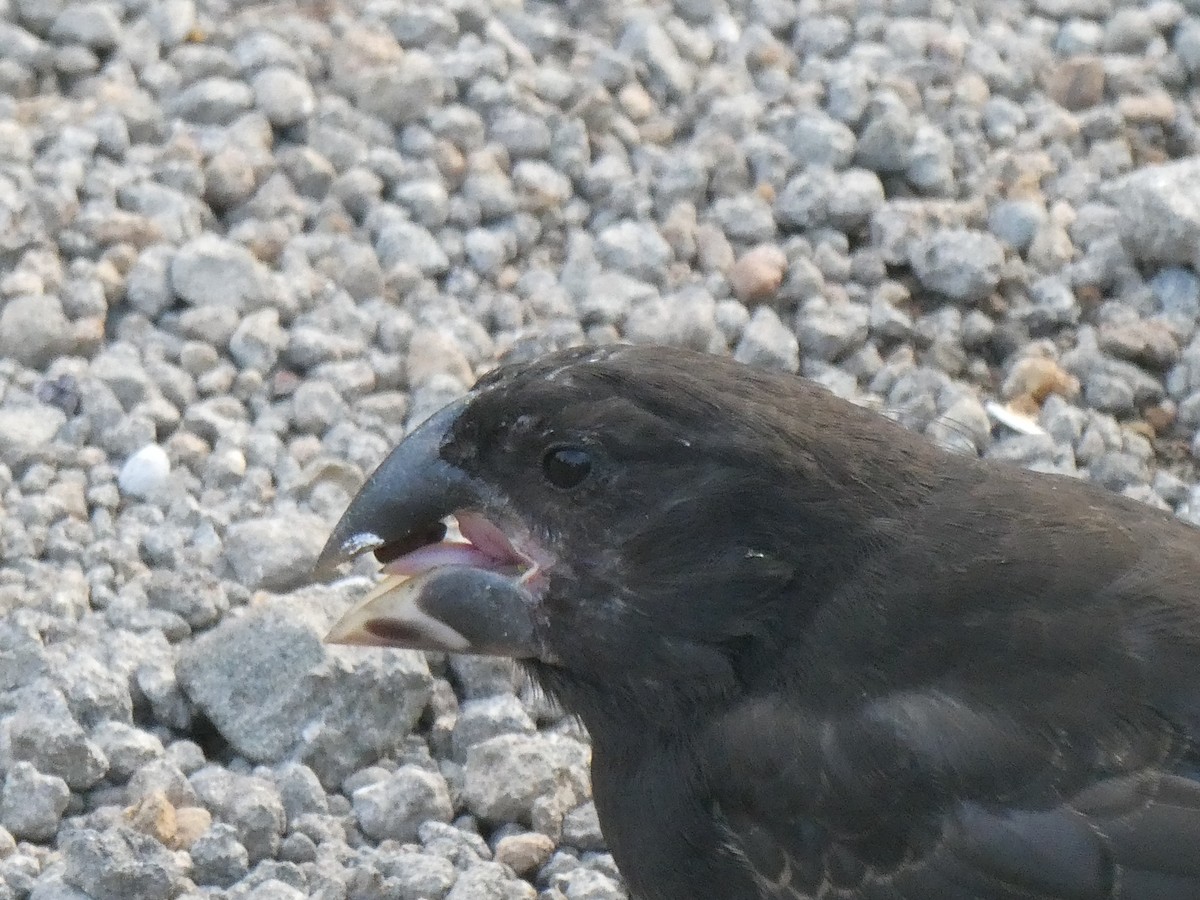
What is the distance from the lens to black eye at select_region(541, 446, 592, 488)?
3.77m

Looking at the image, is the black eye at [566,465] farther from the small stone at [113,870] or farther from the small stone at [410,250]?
the small stone at [410,250]

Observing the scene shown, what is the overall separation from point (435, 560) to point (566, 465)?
38cm

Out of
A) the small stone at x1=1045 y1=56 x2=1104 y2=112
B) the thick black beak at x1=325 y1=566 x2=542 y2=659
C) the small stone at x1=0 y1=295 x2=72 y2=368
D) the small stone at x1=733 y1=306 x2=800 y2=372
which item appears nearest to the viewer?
the thick black beak at x1=325 y1=566 x2=542 y2=659

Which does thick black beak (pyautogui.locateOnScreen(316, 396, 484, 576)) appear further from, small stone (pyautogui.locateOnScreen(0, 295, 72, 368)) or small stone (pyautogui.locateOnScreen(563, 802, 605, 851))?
small stone (pyautogui.locateOnScreen(0, 295, 72, 368))

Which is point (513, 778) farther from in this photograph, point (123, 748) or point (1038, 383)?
point (1038, 383)

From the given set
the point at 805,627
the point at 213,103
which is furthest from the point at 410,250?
the point at 805,627

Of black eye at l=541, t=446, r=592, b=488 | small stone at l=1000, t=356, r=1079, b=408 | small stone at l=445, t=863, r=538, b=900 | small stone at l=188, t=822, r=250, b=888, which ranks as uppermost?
black eye at l=541, t=446, r=592, b=488

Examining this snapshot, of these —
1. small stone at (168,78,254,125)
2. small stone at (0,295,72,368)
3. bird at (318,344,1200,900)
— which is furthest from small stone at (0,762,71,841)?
small stone at (168,78,254,125)

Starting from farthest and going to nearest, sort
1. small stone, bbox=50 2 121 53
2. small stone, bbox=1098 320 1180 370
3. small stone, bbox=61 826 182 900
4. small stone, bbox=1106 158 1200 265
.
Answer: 1. small stone, bbox=50 2 121 53
2. small stone, bbox=1106 158 1200 265
3. small stone, bbox=1098 320 1180 370
4. small stone, bbox=61 826 182 900

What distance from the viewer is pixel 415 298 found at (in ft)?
18.9

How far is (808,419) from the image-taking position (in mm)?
3797

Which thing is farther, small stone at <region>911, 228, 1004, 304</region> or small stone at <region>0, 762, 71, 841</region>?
small stone at <region>911, 228, 1004, 304</region>

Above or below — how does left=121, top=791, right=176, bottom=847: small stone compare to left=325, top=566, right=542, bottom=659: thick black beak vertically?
below

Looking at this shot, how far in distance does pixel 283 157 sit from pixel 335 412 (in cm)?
104
